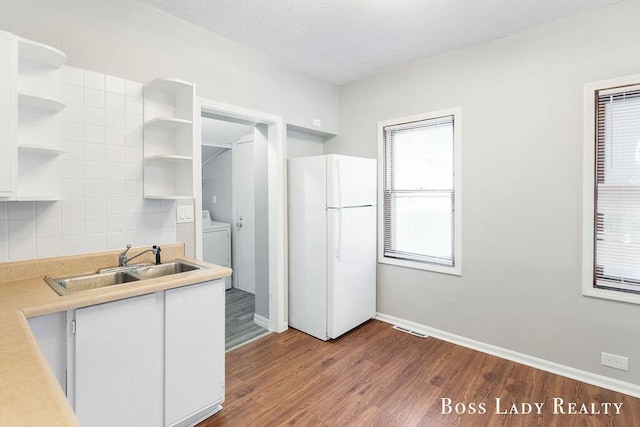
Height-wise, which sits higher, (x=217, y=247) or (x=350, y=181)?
(x=350, y=181)

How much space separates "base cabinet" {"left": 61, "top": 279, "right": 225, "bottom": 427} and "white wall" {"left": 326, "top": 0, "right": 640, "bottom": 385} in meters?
2.09

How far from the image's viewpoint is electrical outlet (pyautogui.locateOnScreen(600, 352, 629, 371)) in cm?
219

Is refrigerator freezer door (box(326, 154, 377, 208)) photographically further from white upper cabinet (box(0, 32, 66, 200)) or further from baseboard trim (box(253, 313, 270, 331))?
white upper cabinet (box(0, 32, 66, 200))

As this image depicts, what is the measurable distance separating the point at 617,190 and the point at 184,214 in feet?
10.1

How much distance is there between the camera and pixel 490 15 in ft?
7.60

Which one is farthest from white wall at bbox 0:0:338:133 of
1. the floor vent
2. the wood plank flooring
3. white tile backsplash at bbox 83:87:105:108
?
the floor vent

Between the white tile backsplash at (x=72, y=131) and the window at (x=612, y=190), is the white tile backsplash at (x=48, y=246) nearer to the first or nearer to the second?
the white tile backsplash at (x=72, y=131)

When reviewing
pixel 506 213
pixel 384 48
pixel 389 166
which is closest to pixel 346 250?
pixel 389 166

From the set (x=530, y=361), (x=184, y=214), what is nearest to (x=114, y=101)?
(x=184, y=214)

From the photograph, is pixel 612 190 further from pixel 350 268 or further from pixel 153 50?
pixel 153 50

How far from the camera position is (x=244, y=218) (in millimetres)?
4477

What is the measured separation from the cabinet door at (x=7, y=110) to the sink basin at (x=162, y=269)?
0.77 metres

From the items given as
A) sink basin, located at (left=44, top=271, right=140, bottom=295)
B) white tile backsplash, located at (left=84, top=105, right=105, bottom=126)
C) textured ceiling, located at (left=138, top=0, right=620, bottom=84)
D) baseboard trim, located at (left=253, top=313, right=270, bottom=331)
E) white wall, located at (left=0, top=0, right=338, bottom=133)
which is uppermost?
textured ceiling, located at (left=138, top=0, right=620, bottom=84)

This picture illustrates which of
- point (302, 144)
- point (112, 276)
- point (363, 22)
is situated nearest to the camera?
point (112, 276)
